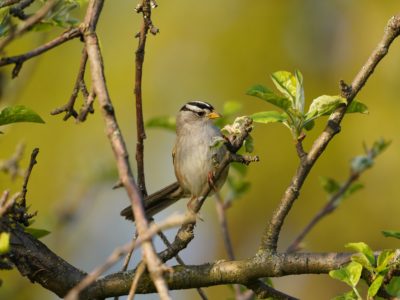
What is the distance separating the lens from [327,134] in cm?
318

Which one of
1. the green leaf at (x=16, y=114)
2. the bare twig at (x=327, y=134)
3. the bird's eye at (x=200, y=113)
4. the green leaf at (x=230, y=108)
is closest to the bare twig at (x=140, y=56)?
the green leaf at (x=16, y=114)

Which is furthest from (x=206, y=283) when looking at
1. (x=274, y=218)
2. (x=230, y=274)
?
(x=274, y=218)

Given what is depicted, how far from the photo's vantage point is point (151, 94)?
10633mm

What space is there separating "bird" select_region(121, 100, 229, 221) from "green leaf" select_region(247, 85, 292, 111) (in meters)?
2.61

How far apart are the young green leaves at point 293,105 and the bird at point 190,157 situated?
246 cm

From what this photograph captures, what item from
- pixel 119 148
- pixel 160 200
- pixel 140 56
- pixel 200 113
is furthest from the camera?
pixel 200 113

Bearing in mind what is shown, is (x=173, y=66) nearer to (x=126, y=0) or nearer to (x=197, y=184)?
(x=126, y=0)

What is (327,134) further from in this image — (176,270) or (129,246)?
(129,246)

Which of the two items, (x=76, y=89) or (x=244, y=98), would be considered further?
(x=244, y=98)

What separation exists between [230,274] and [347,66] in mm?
8691

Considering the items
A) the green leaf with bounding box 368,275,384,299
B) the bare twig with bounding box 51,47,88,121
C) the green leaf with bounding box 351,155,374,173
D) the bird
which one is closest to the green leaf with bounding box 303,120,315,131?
the green leaf with bounding box 368,275,384,299

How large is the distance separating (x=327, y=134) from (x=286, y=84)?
17.5 inches

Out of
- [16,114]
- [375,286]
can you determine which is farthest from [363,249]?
[16,114]

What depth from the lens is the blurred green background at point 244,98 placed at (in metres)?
9.66
